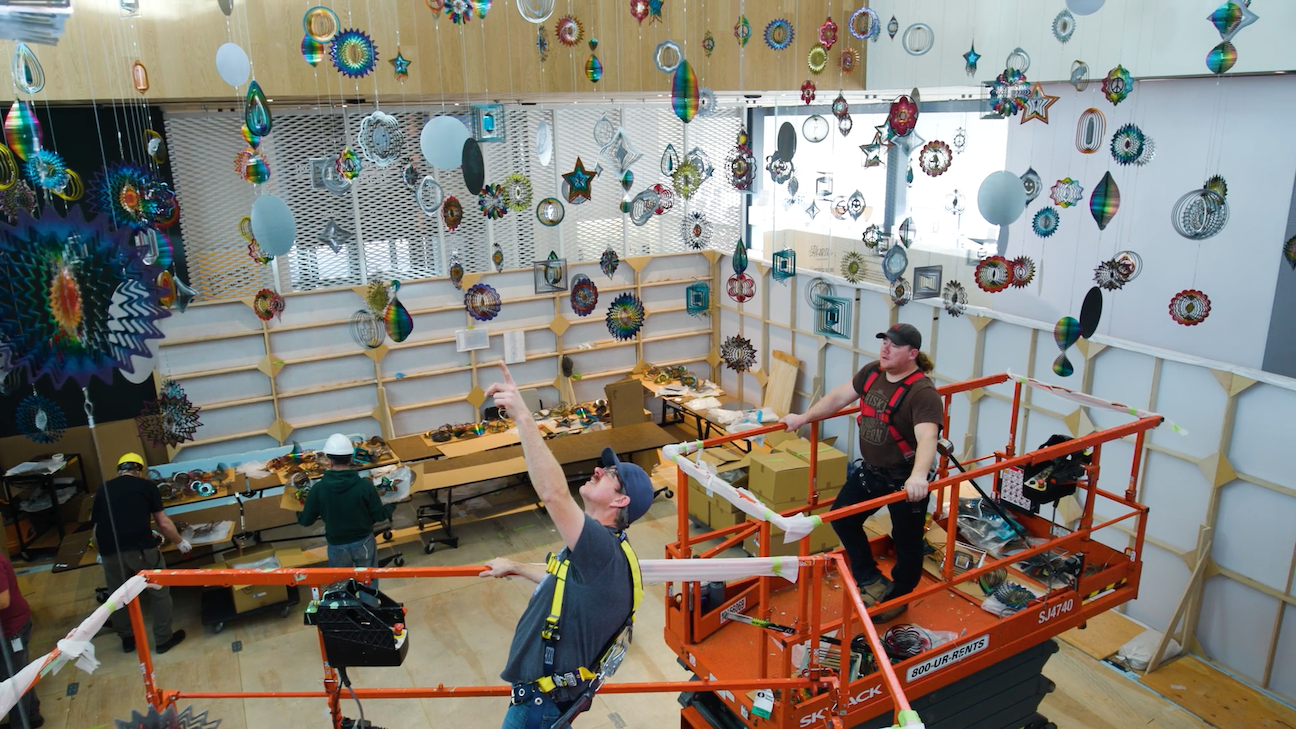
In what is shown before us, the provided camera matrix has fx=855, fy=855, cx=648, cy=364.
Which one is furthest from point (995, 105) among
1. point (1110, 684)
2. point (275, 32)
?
point (275, 32)

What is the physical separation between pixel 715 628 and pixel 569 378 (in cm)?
660

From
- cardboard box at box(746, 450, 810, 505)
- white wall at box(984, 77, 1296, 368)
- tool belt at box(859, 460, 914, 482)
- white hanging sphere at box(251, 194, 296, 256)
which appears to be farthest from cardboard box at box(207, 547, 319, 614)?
white wall at box(984, 77, 1296, 368)

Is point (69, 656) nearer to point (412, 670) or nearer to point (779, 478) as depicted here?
Answer: point (412, 670)

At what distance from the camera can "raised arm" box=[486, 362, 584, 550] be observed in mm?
2549

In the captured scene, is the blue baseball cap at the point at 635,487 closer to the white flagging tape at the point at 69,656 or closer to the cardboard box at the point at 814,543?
the white flagging tape at the point at 69,656

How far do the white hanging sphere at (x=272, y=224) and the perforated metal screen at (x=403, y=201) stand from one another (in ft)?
11.0

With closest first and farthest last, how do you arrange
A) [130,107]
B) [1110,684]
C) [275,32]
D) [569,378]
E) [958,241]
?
[1110,684]
[275,32]
[130,107]
[958,241]
[569,378]

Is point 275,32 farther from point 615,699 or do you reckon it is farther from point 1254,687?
point 1254,687

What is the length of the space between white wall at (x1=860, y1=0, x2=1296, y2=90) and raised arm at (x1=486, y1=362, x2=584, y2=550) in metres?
6.02

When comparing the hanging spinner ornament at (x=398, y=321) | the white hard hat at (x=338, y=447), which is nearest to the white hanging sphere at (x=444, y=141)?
the hanging spinner ornament at (x=398, y=321)

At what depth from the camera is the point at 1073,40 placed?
23.5ft

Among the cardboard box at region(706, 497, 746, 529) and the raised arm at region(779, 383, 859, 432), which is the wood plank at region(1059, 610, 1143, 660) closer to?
the cardboard box at region(706, 497, 746, 529)

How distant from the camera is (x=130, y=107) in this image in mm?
7770

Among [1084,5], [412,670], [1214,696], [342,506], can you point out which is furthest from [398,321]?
[1214,696]
